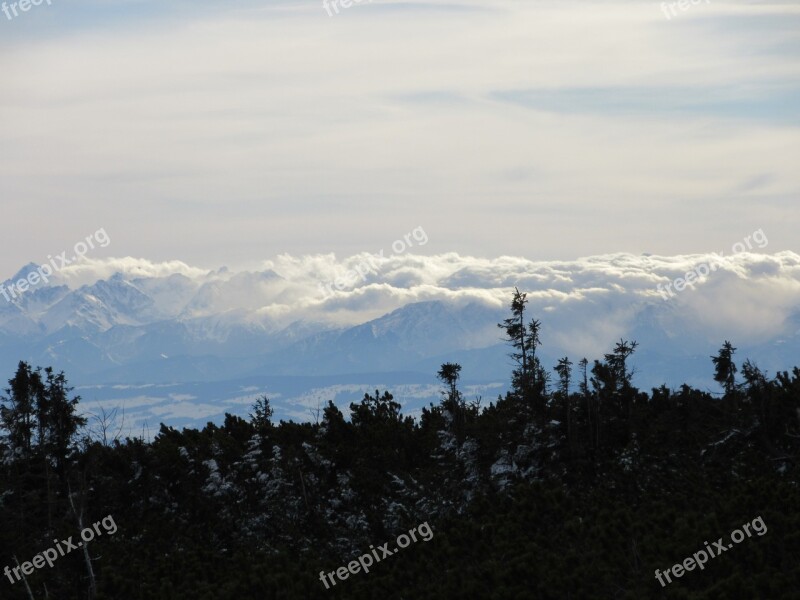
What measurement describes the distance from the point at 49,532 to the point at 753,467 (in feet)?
109

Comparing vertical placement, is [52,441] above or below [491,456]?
above

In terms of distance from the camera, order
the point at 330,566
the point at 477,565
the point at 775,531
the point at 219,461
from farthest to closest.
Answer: the point at 219,461 < the point at 330,566 < the point at 477,565 < the point at 775,531

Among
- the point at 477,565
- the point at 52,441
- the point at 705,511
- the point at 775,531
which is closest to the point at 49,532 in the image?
the point at 52,441

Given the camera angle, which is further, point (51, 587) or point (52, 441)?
point (52, 441)

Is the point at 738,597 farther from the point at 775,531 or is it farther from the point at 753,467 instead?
the point at 753,467

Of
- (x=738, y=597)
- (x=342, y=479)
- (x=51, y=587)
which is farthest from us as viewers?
(x=342, y=479)

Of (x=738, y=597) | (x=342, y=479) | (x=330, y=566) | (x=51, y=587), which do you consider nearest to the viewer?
(x=738, y=597)

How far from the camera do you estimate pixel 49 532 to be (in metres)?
51.5

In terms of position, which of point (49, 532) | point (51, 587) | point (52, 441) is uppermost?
point (52, 441)

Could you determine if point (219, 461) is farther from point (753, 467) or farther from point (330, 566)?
point (753, 467)

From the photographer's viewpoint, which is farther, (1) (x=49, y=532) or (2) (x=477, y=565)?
(1) (x=49, y=532)

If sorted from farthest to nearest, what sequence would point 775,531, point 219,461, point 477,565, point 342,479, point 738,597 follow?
point 219,461
point 342,479
point 477,565
point 775,531
point 738,597

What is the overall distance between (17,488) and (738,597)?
38.0m

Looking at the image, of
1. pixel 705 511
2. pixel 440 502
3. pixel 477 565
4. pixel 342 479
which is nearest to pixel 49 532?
pixel 342 479
